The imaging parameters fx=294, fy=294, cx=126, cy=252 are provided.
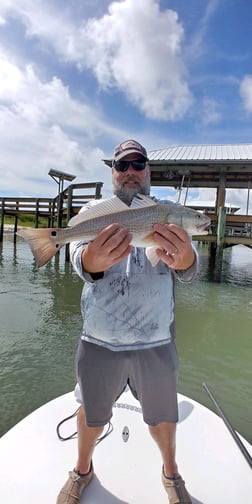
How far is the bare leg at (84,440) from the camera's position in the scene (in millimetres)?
1923

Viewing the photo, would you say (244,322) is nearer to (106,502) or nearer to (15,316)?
(15,316)

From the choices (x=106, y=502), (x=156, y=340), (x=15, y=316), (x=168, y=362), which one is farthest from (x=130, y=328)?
(x=15, y=316)

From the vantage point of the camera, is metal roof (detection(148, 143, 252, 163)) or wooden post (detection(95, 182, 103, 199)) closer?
metal roof (detection(148, 143, 252, 163))

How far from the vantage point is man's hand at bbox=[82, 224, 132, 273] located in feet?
5.38

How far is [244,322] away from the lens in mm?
7203

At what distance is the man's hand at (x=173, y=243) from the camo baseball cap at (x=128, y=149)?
554 mm

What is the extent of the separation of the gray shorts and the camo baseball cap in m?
1.24

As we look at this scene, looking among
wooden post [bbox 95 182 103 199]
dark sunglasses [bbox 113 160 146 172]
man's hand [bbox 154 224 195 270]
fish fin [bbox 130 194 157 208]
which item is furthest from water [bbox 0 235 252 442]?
wooden post [bbox 95 182 103 199]

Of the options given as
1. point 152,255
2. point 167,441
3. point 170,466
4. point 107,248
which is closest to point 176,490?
point 170,466

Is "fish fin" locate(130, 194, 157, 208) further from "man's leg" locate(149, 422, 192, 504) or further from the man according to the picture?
"man's leg" locate(149, 422, 192, 504)

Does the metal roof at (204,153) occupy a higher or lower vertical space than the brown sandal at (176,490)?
higher

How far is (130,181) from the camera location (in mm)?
1961

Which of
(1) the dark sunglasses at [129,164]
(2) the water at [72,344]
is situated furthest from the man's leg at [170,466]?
(2) the water at [72,344]

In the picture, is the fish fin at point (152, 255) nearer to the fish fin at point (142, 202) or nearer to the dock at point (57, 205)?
the fish fin at point (142, 202)
